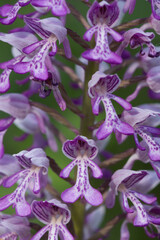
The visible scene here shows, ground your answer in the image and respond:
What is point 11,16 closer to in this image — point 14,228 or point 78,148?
point 78,148

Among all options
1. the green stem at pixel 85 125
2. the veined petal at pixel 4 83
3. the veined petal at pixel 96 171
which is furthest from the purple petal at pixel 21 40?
the veined petal at pixel 96 171

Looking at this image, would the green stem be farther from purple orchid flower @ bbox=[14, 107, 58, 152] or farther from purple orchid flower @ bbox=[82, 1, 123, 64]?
purple orchid flower @ bbox=[14, 107, 58, 152]

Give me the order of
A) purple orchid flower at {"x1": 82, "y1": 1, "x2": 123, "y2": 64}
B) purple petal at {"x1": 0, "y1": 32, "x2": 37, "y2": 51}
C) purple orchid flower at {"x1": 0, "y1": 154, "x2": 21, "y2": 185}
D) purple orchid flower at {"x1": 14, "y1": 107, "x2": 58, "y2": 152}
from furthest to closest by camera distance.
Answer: purple orchid flower at {"x1": 14, "y1": 107, "x2": 58, "y2": 152}
purple orchid flower at {"x1": 0, "y1": 154, "x2": 21, "y2": 185}
purple petal at {"x1": 0, "y1": 32, "x2": 37, "y2": 51}
purple orchid flower at {"x1": 82, "y1": 1, "x2": 123, "y2": 64}

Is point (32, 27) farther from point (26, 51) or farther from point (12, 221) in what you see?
point (12, 221)

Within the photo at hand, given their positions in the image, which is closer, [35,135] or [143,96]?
[35,135]

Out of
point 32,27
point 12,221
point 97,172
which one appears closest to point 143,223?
point 97,172

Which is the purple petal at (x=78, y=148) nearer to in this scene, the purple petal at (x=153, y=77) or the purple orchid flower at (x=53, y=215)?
the purple orchid flower at (x=53, y=215)

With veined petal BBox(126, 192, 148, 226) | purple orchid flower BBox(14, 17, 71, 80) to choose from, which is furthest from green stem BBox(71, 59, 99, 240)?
veined petal BBox(126, 192, 148, 226)
